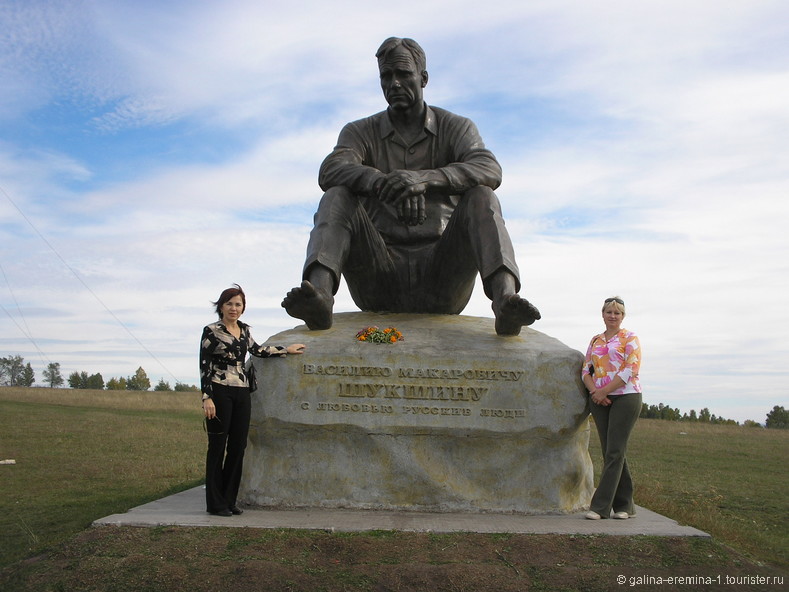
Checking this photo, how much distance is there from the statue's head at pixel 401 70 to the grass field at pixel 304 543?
4.08 m

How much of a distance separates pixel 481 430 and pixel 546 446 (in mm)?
560

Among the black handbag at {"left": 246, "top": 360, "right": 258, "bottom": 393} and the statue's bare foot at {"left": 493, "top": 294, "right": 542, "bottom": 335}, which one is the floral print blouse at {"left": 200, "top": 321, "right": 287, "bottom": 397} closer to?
the black handbag at {"left": 246, "top": 360, "right": 258, "bottom": 393}

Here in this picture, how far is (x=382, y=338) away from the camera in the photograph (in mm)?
6055

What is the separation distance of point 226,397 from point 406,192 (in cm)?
236

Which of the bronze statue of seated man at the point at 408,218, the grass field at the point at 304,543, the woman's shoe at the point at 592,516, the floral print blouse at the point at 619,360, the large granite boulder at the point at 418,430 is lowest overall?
the grass field at the point at 304,543

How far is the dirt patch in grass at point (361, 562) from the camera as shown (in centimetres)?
421

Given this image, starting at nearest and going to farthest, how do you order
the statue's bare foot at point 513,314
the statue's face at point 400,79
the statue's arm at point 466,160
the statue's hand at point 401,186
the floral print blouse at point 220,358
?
1. the floral print blouse at point 220,358
2. the statue's bare foot at point 513,314
3. the statue's hand at point 401,186
4. the statue's arm at point 466,160
5. the statue's face at point 400,79

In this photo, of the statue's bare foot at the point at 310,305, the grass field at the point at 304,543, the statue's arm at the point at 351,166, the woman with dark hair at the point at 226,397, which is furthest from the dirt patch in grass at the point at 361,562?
the statue's arm at the point at 351,166

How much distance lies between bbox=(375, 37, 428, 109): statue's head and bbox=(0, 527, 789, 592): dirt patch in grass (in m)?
4.07

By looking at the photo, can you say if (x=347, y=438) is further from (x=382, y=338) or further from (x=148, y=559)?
(x=148, y=559)

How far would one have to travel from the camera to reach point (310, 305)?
238 inches

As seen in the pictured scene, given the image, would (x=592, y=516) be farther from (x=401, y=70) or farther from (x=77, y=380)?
(x=77, y=380)

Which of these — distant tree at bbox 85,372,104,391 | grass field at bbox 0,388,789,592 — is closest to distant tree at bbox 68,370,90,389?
distant tree at bbox 85,372,104,391

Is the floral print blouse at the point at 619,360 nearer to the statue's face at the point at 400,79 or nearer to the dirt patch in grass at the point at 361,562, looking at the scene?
the dirt patch in grass at the point at 361,562
